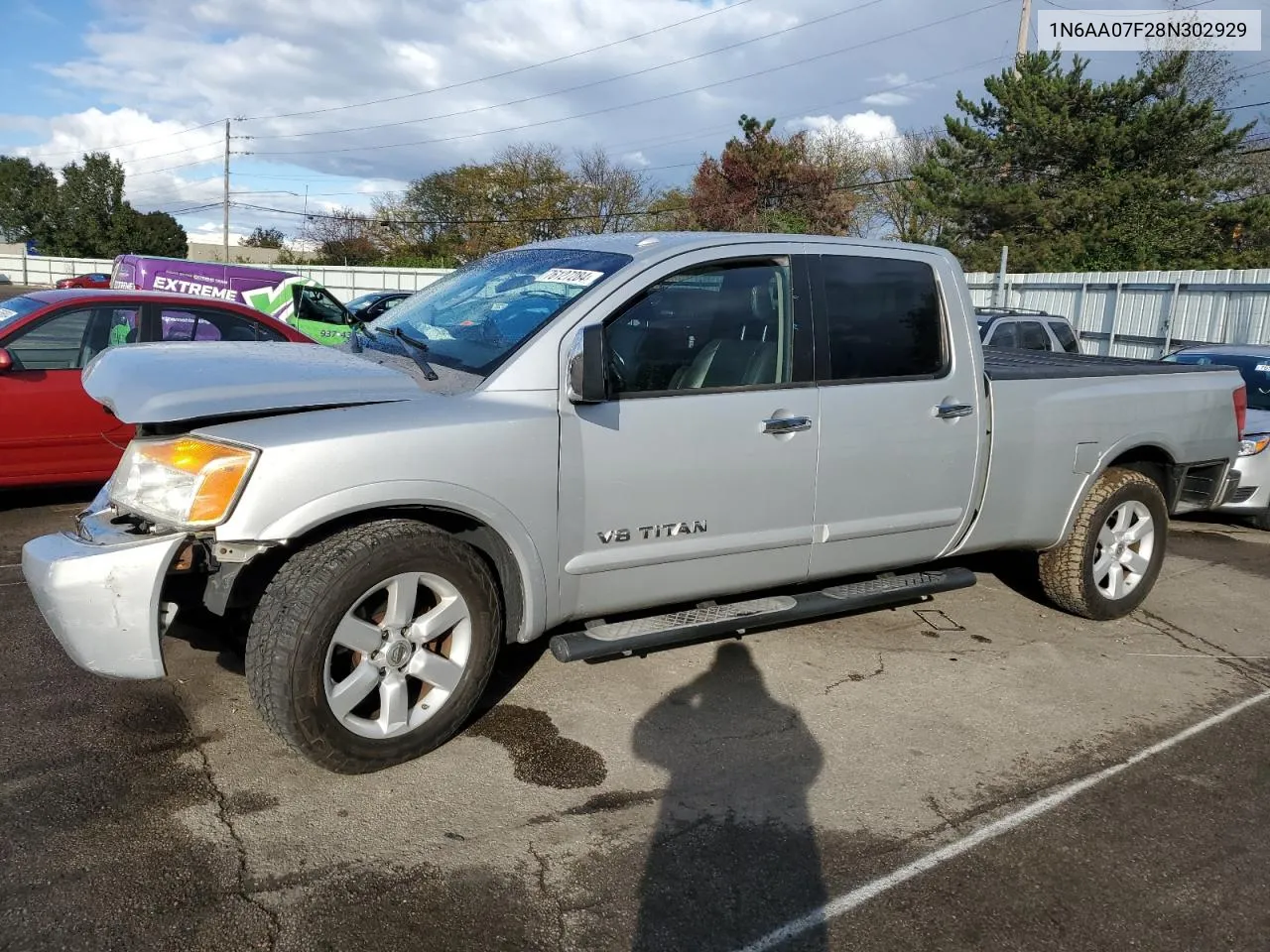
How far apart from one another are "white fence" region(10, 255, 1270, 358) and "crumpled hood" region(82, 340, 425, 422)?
14.0 metres

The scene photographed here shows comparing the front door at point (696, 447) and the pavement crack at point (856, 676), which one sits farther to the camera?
the pavement crack at point (856, 676)

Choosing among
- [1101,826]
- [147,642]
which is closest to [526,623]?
[147,642]

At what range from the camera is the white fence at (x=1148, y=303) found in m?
16.2

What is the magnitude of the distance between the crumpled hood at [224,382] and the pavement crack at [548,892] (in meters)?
1.57

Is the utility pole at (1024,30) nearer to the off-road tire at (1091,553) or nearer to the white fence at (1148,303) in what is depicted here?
the white fence at (1148,303)

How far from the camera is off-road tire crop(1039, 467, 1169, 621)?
16.8 ft

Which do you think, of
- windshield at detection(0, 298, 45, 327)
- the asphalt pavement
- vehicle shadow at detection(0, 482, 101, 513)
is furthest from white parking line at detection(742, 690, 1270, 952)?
windshield at detection(0, 298, 45, 327)

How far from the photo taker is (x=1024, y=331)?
12609 millimetres

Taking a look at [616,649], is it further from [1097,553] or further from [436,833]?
[1097,553]

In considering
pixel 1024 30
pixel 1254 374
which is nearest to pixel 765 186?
pixel 1024 30

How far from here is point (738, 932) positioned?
2.64 meters

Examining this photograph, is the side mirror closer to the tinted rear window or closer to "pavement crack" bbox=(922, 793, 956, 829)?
"pavement crack" bbox=(922, 793, 956, 829)

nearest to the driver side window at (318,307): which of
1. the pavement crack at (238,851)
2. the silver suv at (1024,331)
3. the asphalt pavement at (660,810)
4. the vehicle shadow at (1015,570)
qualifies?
the silver suv at (1024,331)

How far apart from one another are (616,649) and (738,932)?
3.91 feet
